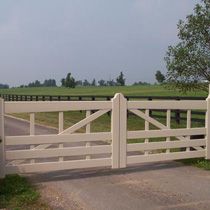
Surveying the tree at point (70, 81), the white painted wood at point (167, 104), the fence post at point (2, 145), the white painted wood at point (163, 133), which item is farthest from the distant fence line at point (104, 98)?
the tree at point (70, 81)

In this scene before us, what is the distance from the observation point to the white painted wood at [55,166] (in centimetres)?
862

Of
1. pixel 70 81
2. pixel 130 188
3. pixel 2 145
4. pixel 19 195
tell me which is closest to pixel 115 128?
pixel 130 188

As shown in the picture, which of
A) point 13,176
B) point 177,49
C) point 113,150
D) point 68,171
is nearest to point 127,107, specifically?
point 113,150

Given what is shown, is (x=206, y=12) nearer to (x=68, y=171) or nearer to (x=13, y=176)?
(x=68, y=171)

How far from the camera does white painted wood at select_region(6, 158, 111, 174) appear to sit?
862cm

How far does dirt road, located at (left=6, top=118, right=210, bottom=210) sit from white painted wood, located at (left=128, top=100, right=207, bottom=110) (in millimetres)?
1267

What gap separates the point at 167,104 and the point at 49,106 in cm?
268

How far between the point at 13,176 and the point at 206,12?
10630 millimetres

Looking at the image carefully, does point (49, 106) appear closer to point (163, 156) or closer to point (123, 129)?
point (123, 129)

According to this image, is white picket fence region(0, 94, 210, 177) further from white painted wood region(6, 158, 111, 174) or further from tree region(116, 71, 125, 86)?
tree region(116, 71, 125, 86)

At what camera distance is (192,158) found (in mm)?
10750

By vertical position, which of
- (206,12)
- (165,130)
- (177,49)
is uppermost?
(206,12)

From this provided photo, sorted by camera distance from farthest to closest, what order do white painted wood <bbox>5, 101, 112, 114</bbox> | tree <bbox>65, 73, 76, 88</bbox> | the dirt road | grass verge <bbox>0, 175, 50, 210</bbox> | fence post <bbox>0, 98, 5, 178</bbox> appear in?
tree <bbox>65, 73, 76, 88</bbox>
white painted wood <bbox>5, 101, 112, 114</bbox>
fence post <bbox>0, 98, 5, 178</bbox>
the dirt road
grass verge <bbox>0, 175, 50, 210</bbox>

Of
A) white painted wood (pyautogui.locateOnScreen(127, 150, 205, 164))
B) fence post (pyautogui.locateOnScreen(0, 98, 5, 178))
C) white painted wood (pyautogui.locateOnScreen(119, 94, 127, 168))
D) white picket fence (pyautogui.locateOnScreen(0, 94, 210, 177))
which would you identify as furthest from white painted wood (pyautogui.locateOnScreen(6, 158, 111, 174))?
white painted wood (pyautogui.locateOnScreen(127, 150, 205, 164))
